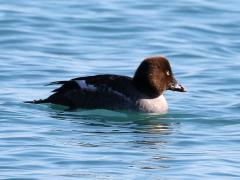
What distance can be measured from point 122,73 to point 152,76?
10.6ft

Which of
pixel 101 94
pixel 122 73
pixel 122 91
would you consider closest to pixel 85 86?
pixel 101 94

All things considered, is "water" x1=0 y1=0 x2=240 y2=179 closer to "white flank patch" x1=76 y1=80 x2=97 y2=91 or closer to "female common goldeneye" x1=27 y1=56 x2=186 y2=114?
"female common goldeneye" x1=27 y1=56 x2=186 y2=114

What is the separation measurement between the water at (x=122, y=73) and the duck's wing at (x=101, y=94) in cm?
18

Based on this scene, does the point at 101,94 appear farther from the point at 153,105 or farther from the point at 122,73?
the point at 122,73

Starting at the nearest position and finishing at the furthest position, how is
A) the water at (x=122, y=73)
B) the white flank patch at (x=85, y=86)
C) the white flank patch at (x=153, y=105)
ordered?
the water at (x=122, y=73), the white flank patch at (x=153, y=105), the white flank patch at (x=85, y=86)

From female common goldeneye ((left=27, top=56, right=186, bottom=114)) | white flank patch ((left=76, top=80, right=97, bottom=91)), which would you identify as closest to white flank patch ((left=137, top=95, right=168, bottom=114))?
female common goldeneye ((left=27, top=56, right=186, bottom=114))

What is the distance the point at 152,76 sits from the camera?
17375 millimetres

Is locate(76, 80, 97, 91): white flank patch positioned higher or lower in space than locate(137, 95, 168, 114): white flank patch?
higher

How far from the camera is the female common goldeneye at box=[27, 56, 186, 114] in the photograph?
17.2 meters

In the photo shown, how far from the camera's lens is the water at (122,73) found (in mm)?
13469

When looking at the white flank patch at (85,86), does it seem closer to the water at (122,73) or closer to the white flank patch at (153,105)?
the water at (122,73)

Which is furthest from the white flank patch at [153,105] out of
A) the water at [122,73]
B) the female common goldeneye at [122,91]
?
the water at [122,73]

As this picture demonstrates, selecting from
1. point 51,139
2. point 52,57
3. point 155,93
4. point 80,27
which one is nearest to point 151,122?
point 155,93

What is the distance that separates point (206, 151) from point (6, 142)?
8.05 ft
